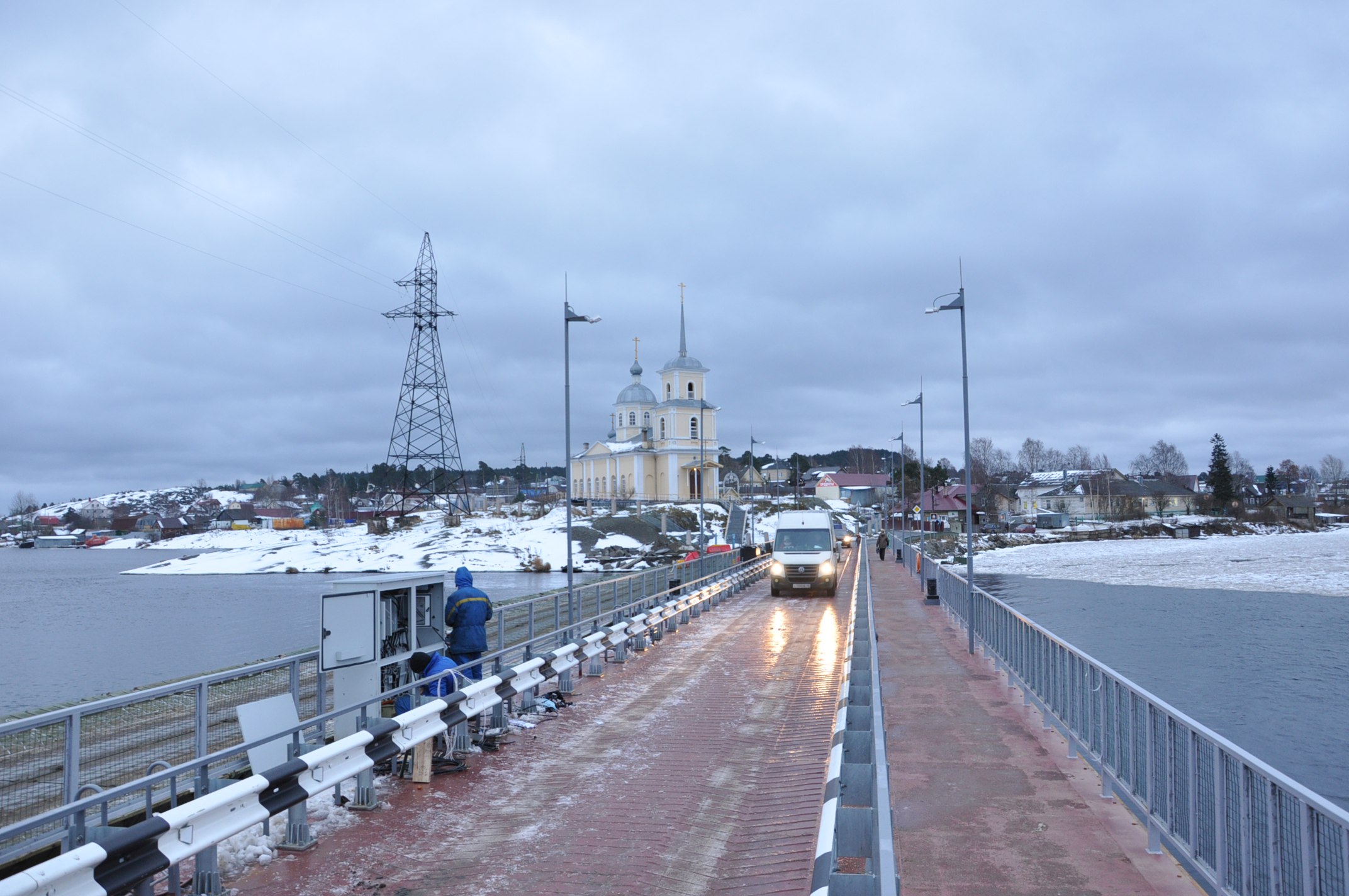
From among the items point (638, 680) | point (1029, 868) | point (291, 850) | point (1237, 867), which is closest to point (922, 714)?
point (638, 680)

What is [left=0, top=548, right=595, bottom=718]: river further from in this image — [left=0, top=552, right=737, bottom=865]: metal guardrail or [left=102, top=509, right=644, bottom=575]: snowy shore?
[left=0, top=552, right=737, bottom=865]: metal guardrail

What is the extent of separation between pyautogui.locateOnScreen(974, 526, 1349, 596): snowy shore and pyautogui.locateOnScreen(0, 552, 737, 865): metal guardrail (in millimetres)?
59732

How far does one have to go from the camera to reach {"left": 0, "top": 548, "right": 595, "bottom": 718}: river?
33.1m

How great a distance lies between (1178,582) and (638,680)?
5790 cm

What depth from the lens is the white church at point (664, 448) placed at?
108m

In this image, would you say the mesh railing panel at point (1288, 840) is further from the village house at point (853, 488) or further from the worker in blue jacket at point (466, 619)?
the village house at point (853, 488)

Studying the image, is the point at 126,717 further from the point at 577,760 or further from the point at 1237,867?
the point at 1237,867

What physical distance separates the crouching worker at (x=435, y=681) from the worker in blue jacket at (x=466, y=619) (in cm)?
69

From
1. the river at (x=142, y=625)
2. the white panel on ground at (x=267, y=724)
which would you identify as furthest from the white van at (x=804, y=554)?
the white panel on ground at (x=267, y=724)

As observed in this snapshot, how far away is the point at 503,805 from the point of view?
845cm

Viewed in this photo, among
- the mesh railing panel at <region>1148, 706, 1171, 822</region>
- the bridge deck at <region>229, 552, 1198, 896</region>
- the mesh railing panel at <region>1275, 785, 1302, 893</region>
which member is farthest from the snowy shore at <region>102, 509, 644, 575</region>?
the mesh railing panel at <region>1275, 785, 1302, 893</region>

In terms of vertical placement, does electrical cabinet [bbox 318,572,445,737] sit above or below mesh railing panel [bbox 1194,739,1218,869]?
above

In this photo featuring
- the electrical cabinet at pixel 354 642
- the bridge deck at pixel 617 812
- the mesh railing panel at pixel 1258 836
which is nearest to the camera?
the mesh railing panel at pixel 1258 836

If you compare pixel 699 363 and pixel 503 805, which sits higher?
pixel 699 363
